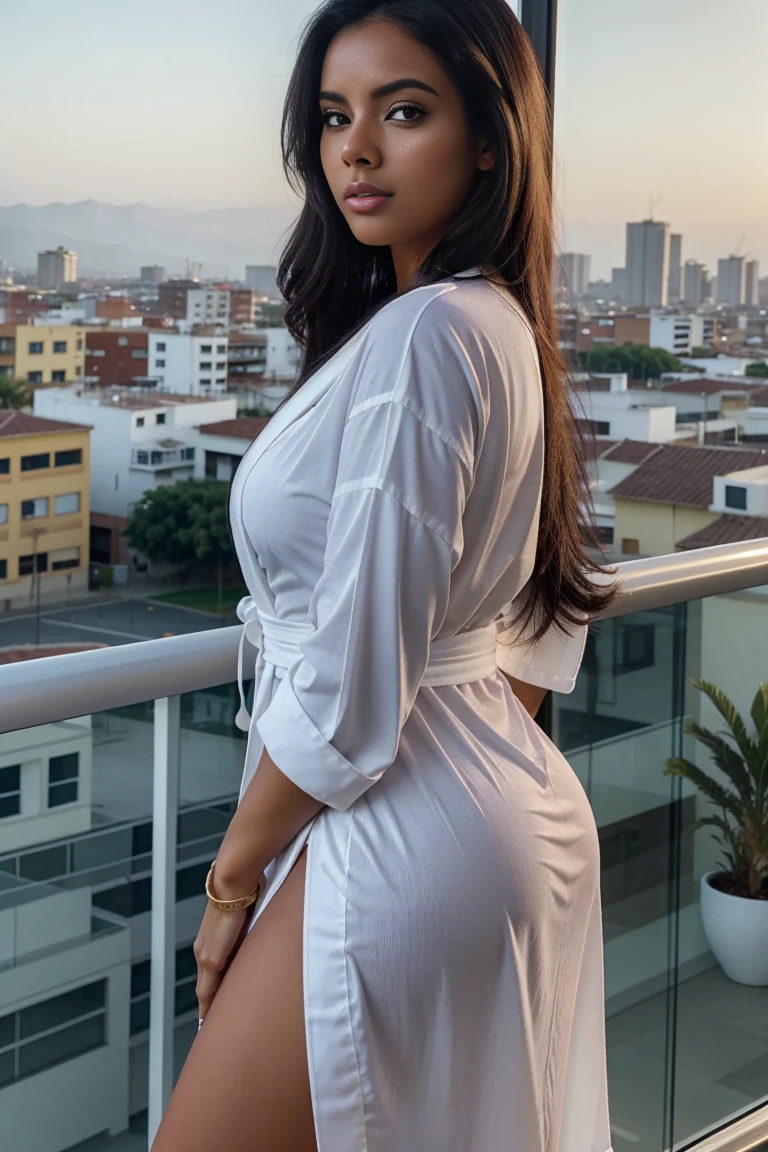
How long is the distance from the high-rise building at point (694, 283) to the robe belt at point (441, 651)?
7.64m

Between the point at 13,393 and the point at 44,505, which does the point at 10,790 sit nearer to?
→ the point at 44,505

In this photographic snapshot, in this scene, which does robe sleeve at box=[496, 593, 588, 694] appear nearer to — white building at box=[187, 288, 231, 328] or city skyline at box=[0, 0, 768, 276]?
city skyline at box=[0, 0, 768, 276]

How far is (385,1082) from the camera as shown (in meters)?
0.93

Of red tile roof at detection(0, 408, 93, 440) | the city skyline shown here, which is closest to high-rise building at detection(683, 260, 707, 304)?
the city skyline

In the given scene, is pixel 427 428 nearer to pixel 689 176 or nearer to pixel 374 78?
pixel 374 78

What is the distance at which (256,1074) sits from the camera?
3.00 feet

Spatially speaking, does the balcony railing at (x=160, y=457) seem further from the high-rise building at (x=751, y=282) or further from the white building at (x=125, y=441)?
the high-rise building at (x=751, y=282)

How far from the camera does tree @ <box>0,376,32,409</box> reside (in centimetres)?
860

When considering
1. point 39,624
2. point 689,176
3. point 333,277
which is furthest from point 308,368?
point 689,176

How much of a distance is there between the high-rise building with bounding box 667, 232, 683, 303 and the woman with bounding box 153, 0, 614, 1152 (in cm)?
727

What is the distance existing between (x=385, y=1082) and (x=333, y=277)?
2.62 feet

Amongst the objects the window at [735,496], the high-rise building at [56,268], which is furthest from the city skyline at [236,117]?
the window at [735,496]

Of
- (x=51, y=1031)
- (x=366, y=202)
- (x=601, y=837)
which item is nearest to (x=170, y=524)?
(x=601, y=837)

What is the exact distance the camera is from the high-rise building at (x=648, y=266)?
24.7 ft
